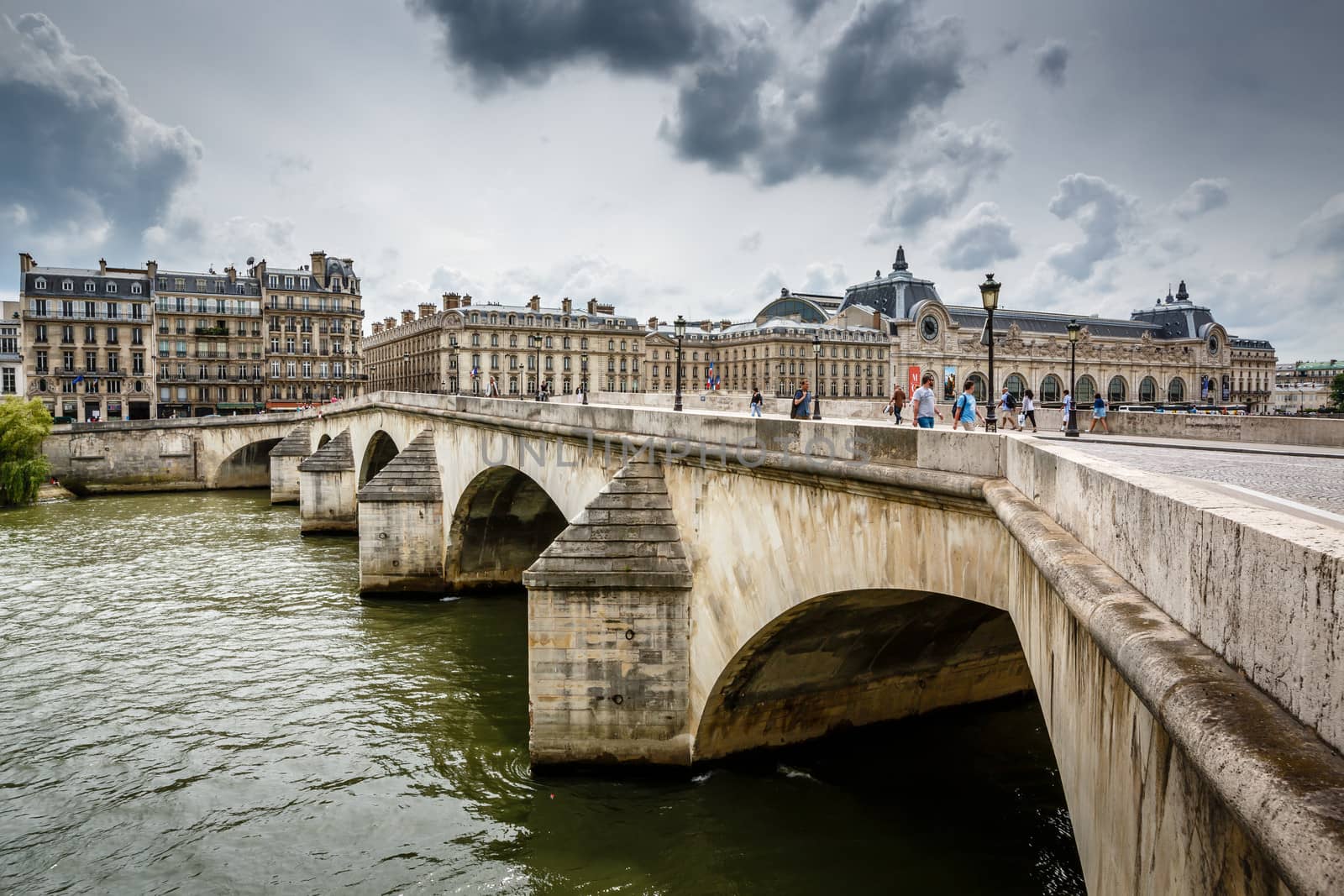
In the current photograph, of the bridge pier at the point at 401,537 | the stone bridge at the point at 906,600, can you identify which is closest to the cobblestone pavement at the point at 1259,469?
the stone bridge at the point at 906,600

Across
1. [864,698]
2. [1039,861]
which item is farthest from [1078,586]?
[864,698]

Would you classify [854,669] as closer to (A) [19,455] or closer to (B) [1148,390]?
(A) [19,455]

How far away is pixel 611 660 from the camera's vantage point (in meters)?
12.3

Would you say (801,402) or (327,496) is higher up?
(801,402)

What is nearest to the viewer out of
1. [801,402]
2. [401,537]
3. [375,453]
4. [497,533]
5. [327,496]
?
[801,402]

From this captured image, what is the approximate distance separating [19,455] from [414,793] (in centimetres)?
3879

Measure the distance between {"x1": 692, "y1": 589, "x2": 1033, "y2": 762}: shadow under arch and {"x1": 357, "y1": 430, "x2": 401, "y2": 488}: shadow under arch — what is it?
2585 centimetres

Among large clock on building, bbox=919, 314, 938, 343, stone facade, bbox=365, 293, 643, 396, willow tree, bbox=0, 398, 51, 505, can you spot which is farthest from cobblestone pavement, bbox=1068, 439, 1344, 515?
large clock on building, bbox=919, 314, 938, 343

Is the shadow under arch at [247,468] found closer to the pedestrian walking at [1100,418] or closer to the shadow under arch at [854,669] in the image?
the pedestrian walking at [1100,418]

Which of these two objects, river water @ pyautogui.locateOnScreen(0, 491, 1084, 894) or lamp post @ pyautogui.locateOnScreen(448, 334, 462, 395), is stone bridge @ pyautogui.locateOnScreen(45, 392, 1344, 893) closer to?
river water @ pyautogui.locateOnScreen(0, 491, 1084, 894)

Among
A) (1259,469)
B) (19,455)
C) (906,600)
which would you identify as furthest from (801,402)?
(19,455)

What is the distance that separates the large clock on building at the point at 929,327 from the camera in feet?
288

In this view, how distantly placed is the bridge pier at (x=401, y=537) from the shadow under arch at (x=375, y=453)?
1135 centimetres

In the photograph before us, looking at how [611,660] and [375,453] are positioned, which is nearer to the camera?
[611,660]
